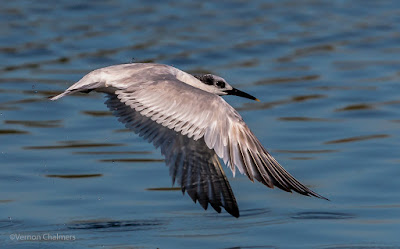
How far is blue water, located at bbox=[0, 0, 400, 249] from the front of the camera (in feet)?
26.8

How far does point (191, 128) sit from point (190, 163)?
0.89 metres

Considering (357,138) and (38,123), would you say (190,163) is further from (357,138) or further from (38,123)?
(38,123)

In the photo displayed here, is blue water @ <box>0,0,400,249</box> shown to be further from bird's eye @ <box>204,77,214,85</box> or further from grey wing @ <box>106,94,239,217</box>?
bird's eye @ <box>204,77,214,85</box>

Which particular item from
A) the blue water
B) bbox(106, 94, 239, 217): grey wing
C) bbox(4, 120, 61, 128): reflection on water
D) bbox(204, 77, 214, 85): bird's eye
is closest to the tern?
bbox(106, 94, 239, 217): grey wing

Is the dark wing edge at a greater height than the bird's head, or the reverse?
the bird's head

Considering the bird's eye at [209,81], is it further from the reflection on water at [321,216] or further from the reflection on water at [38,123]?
the reflection on water at [38,123]

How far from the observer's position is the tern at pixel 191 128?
737 centimetres

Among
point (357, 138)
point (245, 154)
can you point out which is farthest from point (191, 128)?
point (357, 138)

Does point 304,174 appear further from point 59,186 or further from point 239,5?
point 239,5

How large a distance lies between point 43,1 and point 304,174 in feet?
37.4

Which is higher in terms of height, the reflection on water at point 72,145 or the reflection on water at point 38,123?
the reflection on water at point 38,123

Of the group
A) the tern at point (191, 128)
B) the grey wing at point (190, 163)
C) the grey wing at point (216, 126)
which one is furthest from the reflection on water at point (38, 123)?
the grey wing at point (216, 126)

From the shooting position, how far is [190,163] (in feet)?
27.5

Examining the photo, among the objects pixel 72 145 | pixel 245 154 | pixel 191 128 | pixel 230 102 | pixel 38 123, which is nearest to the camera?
pixel 245 154
